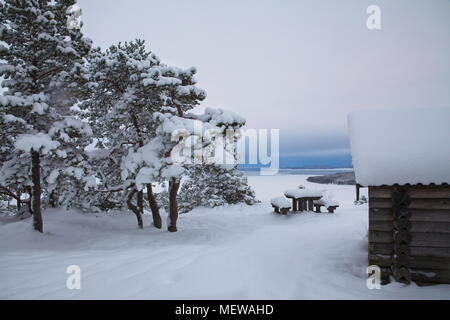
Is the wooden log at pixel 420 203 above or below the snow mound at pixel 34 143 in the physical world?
below

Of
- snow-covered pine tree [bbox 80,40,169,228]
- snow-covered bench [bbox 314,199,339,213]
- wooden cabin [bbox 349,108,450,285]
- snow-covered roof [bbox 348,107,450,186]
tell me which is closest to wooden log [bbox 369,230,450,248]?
wooden cabin [bbox 349,108,450,285]

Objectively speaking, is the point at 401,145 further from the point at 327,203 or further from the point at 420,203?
the point at 327,203

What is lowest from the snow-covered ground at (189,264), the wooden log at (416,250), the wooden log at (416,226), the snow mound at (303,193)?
the snow-covered ground at (189,264)

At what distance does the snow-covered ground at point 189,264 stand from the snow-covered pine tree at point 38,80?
8.20 ft

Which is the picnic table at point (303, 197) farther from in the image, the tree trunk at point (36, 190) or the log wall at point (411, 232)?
the tree trunk at point (36, 190)

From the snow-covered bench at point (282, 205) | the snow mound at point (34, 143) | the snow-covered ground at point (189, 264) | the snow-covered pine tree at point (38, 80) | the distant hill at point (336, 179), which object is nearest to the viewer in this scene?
the snow-covered ground at point (189, 264)

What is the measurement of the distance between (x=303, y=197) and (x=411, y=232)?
10.3 metres

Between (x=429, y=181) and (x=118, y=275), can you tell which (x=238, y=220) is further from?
(x=429, y=181)

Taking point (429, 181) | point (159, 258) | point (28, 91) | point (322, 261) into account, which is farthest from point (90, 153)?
point (429, 181)

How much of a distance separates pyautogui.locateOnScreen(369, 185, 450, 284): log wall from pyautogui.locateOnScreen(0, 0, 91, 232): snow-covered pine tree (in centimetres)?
1078

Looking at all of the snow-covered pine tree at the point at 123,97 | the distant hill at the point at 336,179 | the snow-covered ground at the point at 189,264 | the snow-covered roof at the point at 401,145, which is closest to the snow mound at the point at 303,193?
the snow-covered ground at the point at 189,264

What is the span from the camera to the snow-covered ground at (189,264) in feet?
17.9

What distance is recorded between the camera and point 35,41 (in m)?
10.3
